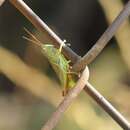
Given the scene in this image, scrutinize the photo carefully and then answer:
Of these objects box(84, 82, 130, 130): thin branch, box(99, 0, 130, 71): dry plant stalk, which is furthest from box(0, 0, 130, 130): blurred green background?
box(84, 82, 130, 130): thin branch

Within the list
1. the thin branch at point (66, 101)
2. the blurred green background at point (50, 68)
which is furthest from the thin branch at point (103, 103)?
the blurred green background at point (50, 68)

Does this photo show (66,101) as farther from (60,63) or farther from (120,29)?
(120,29)

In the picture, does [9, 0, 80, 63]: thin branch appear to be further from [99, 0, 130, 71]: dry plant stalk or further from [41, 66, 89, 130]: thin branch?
[99, 0, 130, 71]: dry plant stalk

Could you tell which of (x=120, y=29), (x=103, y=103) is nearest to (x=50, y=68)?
(x=120, y=29)

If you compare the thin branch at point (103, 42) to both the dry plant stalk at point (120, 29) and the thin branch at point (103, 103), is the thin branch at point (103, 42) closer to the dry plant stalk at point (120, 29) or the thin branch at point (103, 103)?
the thin branch at point (103, 103)

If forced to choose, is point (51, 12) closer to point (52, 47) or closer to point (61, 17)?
point (61, 17)
